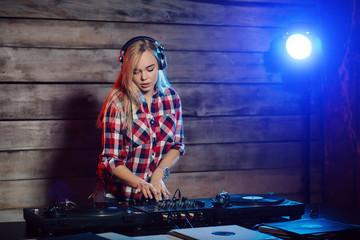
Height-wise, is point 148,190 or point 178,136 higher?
point 178,136

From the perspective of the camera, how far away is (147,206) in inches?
57.2

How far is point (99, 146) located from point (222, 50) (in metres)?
1.02

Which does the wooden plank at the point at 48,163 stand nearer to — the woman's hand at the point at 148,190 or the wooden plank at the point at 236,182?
the wooden plank at the point at 236,182

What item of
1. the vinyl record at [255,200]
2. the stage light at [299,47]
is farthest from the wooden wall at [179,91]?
the vinyl record at [255,200]

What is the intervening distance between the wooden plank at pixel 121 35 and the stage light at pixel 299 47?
0.16m

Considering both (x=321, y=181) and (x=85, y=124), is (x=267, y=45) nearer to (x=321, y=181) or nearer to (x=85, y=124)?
(x=321, y=181)

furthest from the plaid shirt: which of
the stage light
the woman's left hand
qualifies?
the stage light

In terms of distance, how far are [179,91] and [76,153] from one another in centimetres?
75

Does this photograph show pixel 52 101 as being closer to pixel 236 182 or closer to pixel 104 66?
pixel 104 66

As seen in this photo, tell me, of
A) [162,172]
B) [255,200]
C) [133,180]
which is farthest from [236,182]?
[255,200]

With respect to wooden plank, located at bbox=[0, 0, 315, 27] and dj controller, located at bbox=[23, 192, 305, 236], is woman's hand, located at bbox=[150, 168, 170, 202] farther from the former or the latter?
wooden plank, located at bbox=[0, 0, 315, 27]

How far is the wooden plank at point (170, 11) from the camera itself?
8.60 ft

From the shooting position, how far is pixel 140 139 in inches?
81.7

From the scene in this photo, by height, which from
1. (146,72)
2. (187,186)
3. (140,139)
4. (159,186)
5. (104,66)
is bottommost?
(187,186)
